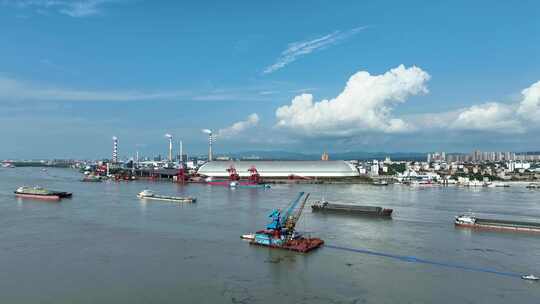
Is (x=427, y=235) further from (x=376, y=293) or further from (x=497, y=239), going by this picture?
(x=376, y=293)

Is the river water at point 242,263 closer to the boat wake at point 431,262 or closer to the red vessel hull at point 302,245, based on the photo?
the boat wake at point 431,262

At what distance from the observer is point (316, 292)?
6180 millimetres

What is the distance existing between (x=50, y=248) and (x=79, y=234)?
4.80 ft

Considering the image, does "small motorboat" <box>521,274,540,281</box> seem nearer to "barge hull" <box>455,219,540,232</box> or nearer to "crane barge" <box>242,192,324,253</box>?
"crane barge" <box>242,192,324,253</box>

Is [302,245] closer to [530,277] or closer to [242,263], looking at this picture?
[242,263]

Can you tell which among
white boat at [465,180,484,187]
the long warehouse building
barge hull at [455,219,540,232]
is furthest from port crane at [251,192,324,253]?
white boat at [465,180,484,187]

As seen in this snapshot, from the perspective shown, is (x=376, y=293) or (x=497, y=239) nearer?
(x=376, y=293)

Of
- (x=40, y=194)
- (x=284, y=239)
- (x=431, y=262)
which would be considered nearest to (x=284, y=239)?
(x=284, y=239)

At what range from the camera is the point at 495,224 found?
11734mm

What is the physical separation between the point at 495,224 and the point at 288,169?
24.4m

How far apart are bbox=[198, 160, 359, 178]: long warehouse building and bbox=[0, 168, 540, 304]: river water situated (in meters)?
22.0

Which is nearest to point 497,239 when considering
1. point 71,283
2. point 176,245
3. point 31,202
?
point 176,245

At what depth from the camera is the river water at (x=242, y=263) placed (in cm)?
607

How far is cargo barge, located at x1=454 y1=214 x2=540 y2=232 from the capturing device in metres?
11.2
